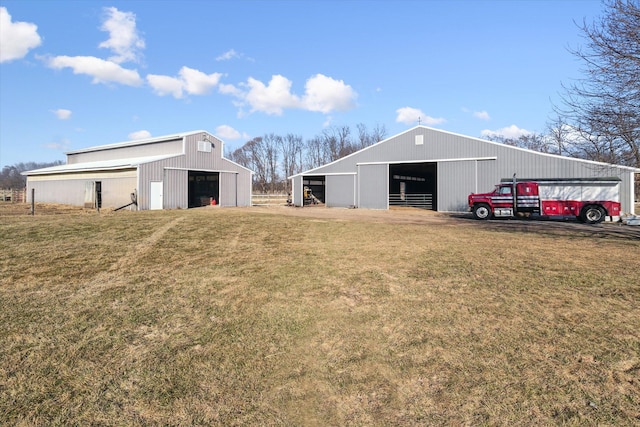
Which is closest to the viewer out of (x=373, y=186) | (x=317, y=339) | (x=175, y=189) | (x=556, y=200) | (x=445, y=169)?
(x=317, y=339)

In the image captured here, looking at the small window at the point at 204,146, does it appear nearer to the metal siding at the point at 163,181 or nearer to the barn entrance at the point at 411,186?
the metal siding at the point at 163,181

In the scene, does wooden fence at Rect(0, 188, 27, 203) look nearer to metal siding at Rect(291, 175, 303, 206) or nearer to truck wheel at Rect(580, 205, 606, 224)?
metal siding at Rect(291, 175, 303, 206)

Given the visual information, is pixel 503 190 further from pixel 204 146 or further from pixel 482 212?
pixel 204 146

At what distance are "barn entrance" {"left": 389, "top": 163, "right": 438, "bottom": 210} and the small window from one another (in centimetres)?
1577

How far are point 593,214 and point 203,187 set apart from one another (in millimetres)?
29883

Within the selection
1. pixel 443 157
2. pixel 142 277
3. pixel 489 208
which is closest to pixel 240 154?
pixel 443 157

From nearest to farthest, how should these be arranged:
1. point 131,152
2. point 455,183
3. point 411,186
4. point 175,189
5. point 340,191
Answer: point 455,183 → point 175,189 → point 340,191 → point 131,152 → point 411,186

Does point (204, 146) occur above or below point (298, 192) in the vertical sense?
above

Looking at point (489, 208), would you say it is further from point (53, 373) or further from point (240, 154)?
point (240, 154)

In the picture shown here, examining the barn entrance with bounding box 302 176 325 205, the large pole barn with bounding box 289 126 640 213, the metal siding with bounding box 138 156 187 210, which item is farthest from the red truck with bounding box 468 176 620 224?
the metal siding with bounding box 138 156 187 210

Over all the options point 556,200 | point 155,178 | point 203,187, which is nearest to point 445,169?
point 556,200

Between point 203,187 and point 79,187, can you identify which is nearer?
point 79,187

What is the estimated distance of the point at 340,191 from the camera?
30734 millimetres

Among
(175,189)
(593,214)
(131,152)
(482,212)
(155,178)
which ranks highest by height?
(131,152)
